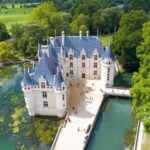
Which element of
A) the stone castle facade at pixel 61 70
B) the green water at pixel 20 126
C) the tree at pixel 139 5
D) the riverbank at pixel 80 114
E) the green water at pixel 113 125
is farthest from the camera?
the tree at pixel 139 5

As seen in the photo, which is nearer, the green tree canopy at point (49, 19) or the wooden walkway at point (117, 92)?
the wooden walkway at point (117, 92)

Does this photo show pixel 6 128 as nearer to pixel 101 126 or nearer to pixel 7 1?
pixel 101 126

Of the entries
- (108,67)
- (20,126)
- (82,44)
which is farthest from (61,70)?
(20,126)

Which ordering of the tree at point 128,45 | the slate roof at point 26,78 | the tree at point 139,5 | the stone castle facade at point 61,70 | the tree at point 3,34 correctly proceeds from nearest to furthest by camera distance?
the slate roof at point 26,78, the stone castle facade at point 61,70, the tree at point 128,45, the tree at point 3,34, the tree at point 139,5

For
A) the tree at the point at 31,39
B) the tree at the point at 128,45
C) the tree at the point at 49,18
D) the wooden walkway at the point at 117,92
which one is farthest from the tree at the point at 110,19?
the wooden walkway at the point at 117,92

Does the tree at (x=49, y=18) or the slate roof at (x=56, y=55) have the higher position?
the tree at (x=49, y=18)

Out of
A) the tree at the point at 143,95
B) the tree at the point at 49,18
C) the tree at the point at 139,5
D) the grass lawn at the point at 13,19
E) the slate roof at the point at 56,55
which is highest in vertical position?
the tree at the point at 139,5

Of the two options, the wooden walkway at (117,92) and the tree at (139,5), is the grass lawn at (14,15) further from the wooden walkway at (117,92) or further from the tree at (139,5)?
the wooden walkway at (117,92)

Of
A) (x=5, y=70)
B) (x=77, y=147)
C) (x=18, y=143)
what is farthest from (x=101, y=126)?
(x=5, y=70)

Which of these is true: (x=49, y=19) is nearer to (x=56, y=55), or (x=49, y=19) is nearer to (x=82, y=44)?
(x=82, y=44)
